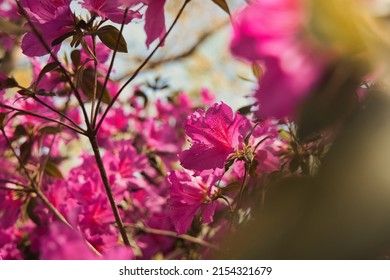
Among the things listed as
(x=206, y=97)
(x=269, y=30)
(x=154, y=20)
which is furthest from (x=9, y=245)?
(x=206, y=97)

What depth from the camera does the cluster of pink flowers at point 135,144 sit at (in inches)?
12.8

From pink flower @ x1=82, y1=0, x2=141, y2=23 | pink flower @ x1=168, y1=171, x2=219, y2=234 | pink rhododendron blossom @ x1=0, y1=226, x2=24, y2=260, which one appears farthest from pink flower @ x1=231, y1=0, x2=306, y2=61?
pink rhododendron blossom @ x1=0, y1=226, x2=24, y2=260

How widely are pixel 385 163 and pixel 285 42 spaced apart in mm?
102

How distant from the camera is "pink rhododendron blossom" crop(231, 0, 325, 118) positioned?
0.31 meters

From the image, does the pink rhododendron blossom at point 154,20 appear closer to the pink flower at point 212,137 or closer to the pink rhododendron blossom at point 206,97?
the pink flower at point 212,137

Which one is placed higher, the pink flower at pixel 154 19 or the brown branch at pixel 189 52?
the pink flower at pixel 154 19

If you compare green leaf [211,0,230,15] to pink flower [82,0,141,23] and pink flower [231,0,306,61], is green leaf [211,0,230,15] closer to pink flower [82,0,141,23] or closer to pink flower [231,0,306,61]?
pink flower [82,0,141,23]

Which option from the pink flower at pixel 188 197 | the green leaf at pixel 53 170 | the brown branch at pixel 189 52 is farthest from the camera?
the brown branch at pixel 189 52

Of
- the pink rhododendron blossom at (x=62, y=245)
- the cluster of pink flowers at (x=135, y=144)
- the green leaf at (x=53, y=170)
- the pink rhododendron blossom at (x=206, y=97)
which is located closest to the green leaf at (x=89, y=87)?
the cluster of pink flowers at (x=135, y=144)

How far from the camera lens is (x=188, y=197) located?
A: 0.92 meters

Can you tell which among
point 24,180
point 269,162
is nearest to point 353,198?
point 269,162

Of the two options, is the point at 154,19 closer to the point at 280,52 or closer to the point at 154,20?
the point at 154,20
